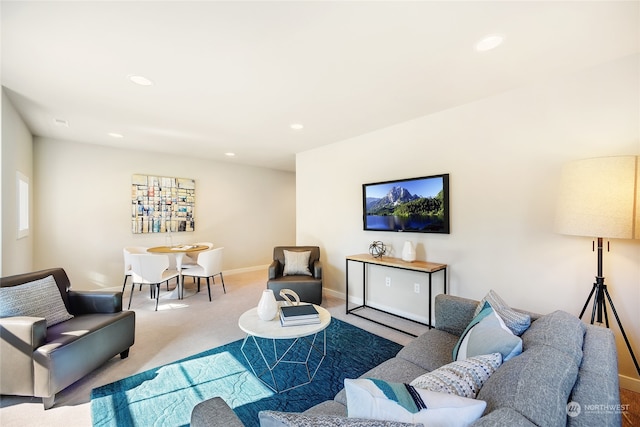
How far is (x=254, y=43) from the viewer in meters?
1.80

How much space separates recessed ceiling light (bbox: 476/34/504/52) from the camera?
5.70 feet

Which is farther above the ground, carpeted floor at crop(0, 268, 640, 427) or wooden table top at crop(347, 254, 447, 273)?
wooden table top at crop(347, 254, 447, 273)

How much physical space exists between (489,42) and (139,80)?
108 inches

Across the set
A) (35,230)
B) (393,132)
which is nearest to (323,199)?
(393,132)

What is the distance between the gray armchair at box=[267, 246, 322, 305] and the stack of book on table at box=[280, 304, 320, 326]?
4.54 ft

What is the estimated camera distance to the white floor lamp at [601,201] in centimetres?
169

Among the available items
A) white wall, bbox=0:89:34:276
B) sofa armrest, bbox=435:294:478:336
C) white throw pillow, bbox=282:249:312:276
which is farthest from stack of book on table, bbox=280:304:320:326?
white wall, bbox=0:89:34:276

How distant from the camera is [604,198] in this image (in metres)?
1.73

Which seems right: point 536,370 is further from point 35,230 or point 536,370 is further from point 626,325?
point 35,230

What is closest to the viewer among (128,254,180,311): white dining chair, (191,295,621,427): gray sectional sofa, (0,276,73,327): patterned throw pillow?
(191,295,621,427): gray sectional sofa

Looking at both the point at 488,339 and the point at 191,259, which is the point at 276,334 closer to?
the point at 488,339

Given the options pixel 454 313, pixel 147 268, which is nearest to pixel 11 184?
pixel 147 268

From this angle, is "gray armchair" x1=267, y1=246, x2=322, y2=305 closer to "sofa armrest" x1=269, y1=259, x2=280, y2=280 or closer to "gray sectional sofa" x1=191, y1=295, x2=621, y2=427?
"sofa armrest" x1=269, y1=259, x2=280, y2=280

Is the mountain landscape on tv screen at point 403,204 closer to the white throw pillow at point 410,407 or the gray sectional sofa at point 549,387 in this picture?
the gray sectional sofa at point 549,387
